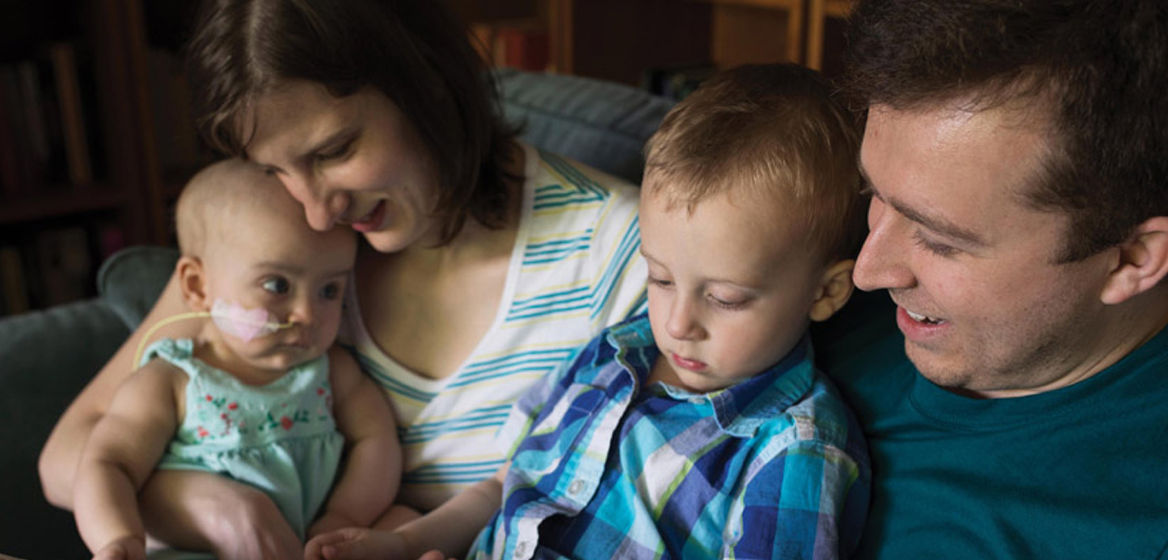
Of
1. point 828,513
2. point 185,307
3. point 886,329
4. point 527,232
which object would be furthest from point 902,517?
point 185,307

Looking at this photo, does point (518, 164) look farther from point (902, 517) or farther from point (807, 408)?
point (902, 517)

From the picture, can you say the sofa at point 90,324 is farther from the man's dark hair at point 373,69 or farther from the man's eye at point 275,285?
the man's eye at point 275,285

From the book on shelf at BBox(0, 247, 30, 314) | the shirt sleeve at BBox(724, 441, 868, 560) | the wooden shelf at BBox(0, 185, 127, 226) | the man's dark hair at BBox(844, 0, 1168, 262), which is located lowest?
the book on shelf at BBox(0, 247, 30, 314)

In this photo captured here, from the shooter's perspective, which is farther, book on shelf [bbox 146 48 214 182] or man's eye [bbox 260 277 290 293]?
book on shelf [bbox 146 48 214 182]

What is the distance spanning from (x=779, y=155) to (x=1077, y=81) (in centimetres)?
31

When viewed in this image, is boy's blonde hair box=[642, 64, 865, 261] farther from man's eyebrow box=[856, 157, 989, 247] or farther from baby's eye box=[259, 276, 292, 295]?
baby's eye box=[259, 276, 292, 295]

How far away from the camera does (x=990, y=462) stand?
0.98 m

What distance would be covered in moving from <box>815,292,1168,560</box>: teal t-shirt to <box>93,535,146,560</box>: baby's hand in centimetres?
83

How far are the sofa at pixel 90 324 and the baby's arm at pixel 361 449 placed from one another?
46cm

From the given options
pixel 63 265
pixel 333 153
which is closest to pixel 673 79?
pixel 333 153

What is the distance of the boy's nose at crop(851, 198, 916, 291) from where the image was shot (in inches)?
37.5

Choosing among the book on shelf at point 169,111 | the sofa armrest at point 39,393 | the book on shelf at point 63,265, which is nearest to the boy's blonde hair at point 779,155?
the sofa armrest at point 39,393

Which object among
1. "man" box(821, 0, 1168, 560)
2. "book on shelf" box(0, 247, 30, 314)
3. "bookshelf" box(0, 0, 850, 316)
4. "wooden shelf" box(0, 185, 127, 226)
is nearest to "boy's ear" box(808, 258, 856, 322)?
"man" box(821, 0, 1168, 560)

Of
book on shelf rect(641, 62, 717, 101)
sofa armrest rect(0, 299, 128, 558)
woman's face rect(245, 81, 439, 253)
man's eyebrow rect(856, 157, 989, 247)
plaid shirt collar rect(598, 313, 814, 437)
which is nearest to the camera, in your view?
man's eyebrow rect(856, 157, 989, 247)
